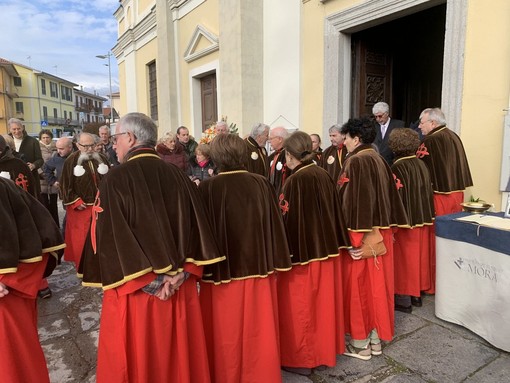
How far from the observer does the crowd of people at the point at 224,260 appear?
204 cm

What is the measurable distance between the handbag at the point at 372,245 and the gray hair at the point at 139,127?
6.01 ft

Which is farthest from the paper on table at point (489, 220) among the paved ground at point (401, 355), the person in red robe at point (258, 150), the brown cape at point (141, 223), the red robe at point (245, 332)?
the person in red robe at point (258, 150)

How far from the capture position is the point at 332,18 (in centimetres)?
662

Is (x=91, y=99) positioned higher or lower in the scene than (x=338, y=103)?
higher

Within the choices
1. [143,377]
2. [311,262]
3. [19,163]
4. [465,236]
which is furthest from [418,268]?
[19,163]

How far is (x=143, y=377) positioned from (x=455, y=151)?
3.87 meters

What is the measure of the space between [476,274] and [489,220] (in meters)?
0.48

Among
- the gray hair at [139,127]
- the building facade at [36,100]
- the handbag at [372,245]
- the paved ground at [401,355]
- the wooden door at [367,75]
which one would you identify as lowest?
the paved ground at [401,355]

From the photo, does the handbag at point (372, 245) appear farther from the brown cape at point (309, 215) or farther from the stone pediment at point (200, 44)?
the stone pediment at point (200, 44)

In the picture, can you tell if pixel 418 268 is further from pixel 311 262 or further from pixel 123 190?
pixel 123 190

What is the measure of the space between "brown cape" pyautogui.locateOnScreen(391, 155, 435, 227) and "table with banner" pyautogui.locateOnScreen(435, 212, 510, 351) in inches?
9.2

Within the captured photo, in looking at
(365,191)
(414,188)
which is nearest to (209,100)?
(414,188)

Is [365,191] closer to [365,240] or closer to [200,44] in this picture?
[365,240]

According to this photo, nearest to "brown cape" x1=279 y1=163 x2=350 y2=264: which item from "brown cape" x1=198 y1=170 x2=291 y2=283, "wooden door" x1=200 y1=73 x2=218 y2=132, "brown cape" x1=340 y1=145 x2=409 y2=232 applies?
"brown cape" x1=340 y1=145 x2=409 y2=232
